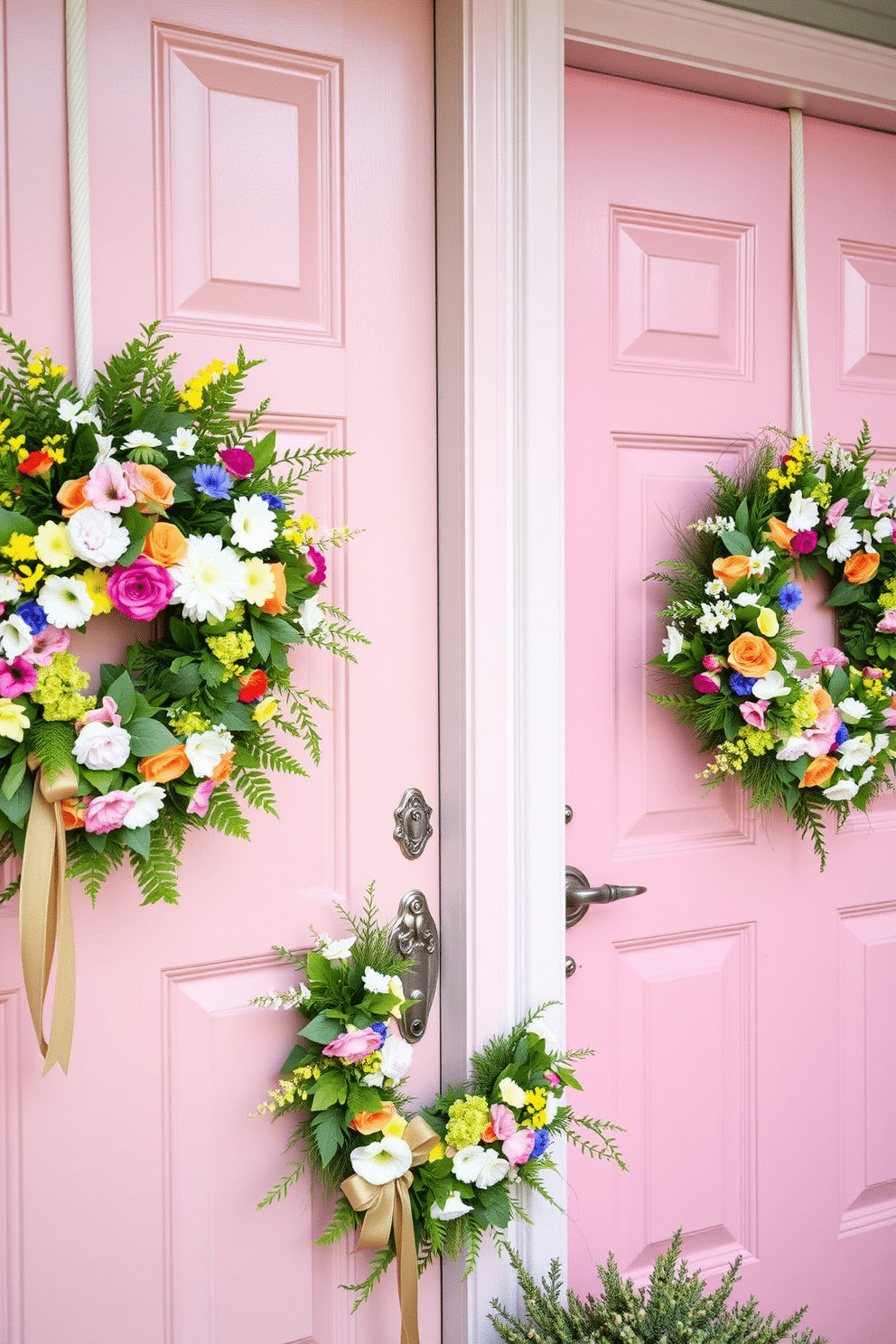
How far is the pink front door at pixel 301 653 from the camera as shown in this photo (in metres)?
1.14

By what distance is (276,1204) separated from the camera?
4.15 feet

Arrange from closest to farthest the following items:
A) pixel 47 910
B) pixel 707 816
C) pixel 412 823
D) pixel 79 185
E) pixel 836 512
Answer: pixel 47 910 < pixel 79 185 < pixel 412 823 < pixel 836 512 < pixel 707 816

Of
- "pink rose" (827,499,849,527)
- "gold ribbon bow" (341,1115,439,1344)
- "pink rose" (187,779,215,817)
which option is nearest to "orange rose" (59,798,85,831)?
"pink rose" (187,779,215,817)

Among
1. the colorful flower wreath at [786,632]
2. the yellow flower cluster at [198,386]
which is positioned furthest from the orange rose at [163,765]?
the colorful flower wreath at [786,632]

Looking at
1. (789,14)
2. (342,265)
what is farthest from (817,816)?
(789,14)

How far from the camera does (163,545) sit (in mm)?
1031

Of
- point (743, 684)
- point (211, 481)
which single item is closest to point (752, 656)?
point (743, 684)

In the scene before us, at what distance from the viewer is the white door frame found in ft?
4.17

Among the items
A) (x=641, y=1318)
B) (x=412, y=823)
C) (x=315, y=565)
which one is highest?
(x=315, y=565)

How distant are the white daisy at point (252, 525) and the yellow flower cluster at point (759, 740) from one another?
70 cm

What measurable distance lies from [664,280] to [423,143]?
401mm

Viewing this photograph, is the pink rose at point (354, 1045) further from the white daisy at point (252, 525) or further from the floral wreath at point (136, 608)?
the white daisy at point (252, 525)

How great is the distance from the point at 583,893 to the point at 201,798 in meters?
0.59

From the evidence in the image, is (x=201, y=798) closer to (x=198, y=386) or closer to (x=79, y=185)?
(x=198, y=386)
